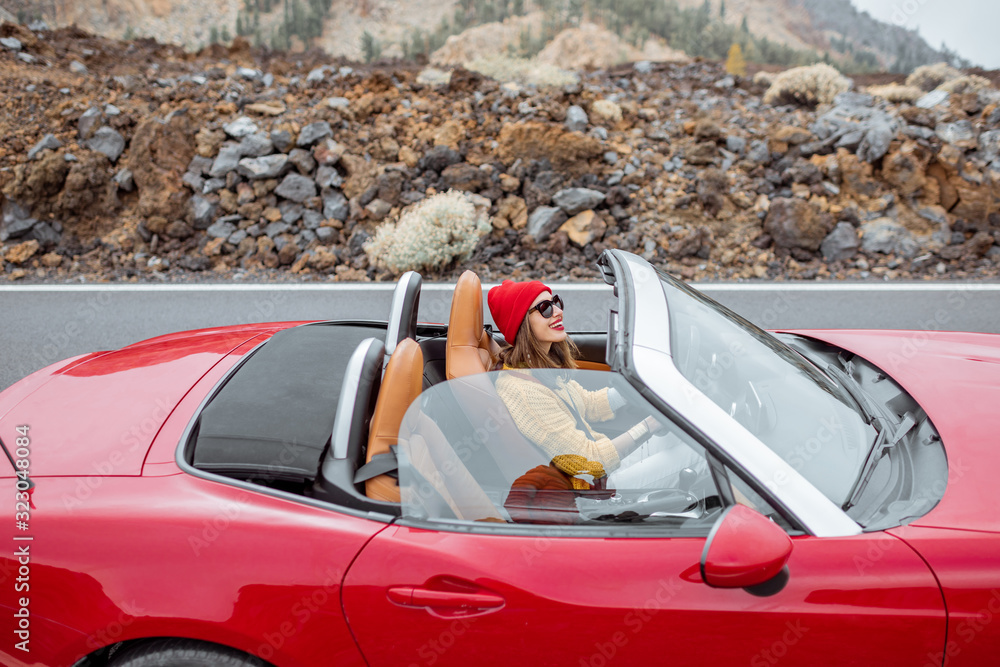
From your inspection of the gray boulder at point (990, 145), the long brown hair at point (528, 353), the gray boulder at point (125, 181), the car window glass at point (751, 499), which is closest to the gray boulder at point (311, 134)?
the gray boulder at point (125, 181)

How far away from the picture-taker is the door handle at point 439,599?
155 centimetres

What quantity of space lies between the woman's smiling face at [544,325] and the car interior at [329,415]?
0.67 ft

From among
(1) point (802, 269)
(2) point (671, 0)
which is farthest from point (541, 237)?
(2) point (671, 0)

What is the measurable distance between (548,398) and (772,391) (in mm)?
733

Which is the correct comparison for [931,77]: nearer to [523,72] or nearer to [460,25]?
[523,72]

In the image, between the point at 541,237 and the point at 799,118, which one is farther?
the point at 799,118

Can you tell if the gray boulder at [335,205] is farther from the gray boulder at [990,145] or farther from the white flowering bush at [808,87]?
the gray boulder at [990,145]

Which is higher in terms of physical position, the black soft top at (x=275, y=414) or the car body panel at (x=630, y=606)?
the black soft top at (x=275, y=414)

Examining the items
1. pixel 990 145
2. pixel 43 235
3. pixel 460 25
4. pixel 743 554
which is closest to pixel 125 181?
pixel 43 235

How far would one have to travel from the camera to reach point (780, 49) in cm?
2142

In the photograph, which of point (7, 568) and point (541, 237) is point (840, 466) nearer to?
point (7, 568)

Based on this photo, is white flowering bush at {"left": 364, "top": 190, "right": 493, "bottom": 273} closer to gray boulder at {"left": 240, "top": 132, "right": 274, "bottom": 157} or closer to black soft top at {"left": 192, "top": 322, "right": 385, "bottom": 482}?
gray boulder at {"left": 240, "top": 132, "right": 274, "bottom": 157}

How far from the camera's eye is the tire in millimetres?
1586

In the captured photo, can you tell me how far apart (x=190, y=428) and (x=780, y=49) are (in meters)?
24.3
